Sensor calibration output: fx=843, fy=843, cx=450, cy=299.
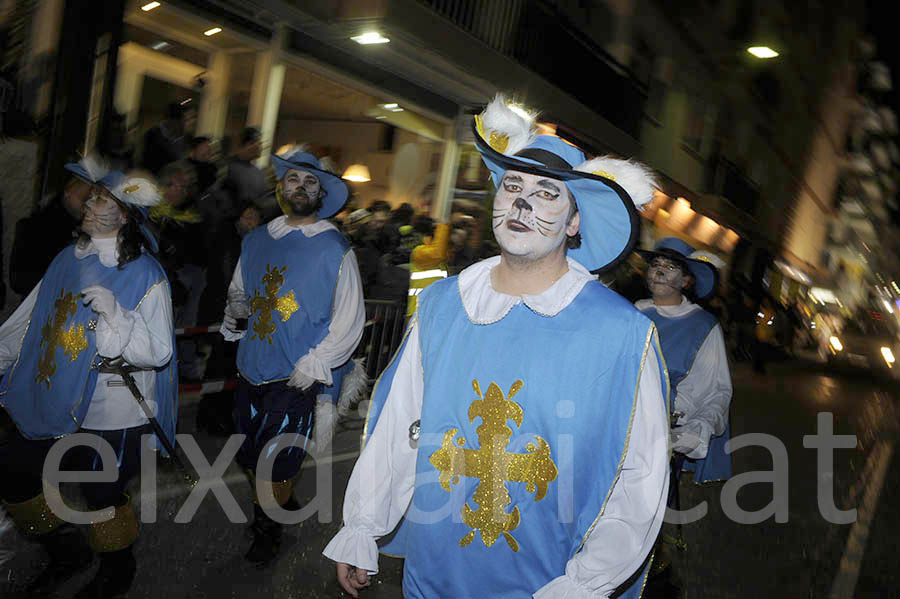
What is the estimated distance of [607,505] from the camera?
2.41m

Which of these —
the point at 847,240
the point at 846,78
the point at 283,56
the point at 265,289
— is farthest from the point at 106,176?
the point at 847,240

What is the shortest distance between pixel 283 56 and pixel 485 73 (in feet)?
14.9

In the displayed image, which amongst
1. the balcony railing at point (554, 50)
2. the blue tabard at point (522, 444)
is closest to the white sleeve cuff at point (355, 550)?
the blue tabard at point (522, 444)

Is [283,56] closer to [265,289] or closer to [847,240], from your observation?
[265,289]

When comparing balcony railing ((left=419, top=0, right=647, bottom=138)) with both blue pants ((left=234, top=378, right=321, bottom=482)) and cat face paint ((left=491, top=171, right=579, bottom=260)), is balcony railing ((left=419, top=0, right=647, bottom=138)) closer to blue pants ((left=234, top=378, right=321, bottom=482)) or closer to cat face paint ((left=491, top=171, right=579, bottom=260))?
A: blue pants ((left=234, top=378, right=321, bottom=482))

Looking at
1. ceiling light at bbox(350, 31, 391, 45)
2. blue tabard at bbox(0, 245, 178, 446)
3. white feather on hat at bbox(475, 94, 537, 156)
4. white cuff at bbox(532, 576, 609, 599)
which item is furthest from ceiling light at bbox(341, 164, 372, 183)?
white cuff at bbox(532, 576, 609, 599)

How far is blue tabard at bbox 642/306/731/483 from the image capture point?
5.39 metres

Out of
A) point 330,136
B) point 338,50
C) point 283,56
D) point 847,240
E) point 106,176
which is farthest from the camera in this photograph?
point 847,240

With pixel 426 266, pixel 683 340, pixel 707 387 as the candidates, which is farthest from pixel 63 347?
pixel 426 266

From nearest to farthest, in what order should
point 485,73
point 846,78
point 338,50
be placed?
1. point 338,50
2. point 485,73
3. point 846,78

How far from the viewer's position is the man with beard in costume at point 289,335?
4.90 metres

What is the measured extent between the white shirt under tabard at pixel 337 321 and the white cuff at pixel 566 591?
2706mm

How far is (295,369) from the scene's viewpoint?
15.9ft

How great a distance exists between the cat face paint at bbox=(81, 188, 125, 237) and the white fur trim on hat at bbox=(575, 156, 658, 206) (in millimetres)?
2422
